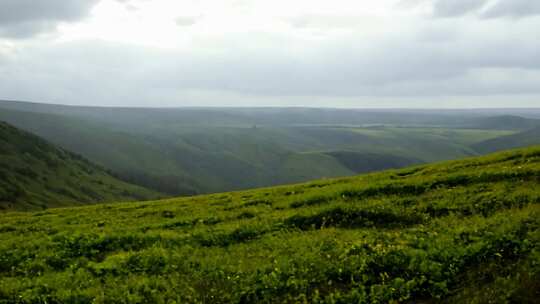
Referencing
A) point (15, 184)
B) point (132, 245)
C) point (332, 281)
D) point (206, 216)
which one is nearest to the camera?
point (332, 281)

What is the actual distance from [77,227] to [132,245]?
850 centimetres

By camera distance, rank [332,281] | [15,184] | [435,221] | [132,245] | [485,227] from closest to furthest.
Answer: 1. [332,281]
2. [485,227]
3. [435,221]
4. [132,245]
5. [15,184]

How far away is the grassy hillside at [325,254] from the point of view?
39.5 feet

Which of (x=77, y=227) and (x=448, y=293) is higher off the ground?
(x=448, y=293)

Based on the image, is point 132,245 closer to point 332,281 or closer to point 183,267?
point 183,267

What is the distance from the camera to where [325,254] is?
14.8 m

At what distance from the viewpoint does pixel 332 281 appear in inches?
512

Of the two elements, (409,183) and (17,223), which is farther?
(17,223)

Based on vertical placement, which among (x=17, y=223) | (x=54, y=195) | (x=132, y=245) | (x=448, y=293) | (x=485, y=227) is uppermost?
(x=485, y=227)

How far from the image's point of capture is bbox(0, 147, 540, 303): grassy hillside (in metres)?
12.0

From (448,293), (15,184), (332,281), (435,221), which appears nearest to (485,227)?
(435,221)

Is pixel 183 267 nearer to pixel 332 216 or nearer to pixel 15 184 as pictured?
pixel 332 216

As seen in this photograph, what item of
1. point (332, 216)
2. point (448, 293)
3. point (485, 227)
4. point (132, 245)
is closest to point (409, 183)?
point (332, 216)

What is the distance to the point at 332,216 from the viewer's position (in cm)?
2041
